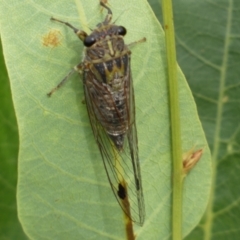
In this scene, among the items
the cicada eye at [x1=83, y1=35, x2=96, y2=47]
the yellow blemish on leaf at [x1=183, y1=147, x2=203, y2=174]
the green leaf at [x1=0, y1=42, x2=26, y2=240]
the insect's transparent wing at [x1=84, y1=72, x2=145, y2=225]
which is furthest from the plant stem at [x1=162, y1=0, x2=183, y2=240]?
the green leaf at [x1=0, y1=42, x2=26, y2=240]

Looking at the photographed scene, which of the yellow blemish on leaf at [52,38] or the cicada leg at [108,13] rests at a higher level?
the cicada leg at [108,13]

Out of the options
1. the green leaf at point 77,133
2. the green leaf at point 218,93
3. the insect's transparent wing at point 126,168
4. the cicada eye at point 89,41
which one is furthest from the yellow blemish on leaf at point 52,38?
the green leaf at point 218,93

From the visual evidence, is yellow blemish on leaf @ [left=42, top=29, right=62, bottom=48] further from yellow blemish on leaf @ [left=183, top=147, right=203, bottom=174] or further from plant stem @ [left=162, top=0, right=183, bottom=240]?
yellow blemish on leaf @ [left=183, top=147, right=203, bottom=174]

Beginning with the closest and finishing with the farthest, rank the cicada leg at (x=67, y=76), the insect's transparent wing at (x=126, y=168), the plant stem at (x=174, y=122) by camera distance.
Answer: the plant stem at (x=174, y=122) → the cicada leg at (x=67, y=76) → the insect's transparent wing at (x=126, y=168)

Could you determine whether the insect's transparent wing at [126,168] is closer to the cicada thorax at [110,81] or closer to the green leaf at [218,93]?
the cicada thorax at [110,81]

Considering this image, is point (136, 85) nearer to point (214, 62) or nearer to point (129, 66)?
point (129, 66)

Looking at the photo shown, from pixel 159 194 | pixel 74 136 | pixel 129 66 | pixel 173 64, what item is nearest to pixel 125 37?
pixel 129 66

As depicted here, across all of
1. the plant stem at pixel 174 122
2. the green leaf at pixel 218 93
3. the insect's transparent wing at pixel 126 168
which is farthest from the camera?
the green leaf at pixel 218 93
